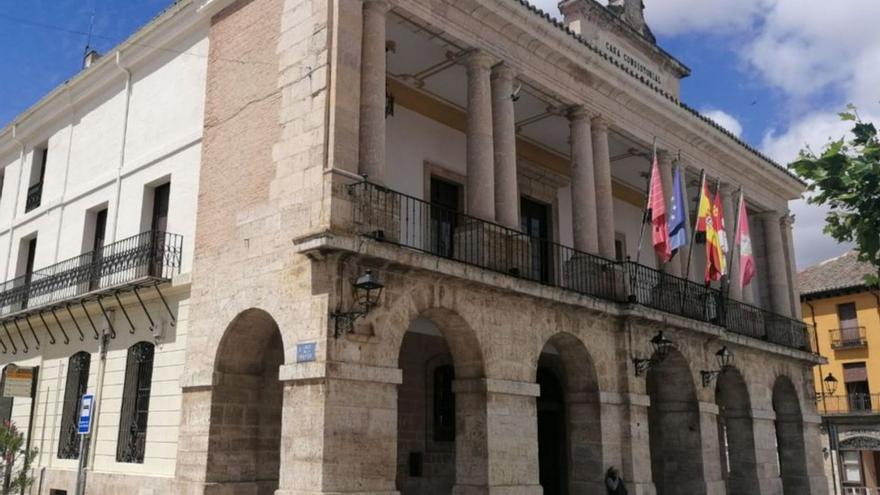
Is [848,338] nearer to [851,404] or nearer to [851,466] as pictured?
[851,404]

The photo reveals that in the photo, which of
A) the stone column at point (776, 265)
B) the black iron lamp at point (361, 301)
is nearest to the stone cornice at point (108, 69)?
the black iron lamp at point (361, 301)

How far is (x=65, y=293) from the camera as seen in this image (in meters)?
15.4

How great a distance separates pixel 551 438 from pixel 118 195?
9657 millimetres

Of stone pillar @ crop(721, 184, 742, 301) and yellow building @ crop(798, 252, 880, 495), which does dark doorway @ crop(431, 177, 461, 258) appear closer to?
stone pillar @ crop(721, 184, 742, 301)

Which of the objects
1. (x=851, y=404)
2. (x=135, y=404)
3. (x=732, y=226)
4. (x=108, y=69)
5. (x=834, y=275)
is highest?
(x=834, y=275)

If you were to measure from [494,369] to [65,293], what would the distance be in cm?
900

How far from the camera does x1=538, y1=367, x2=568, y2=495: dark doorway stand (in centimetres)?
1609

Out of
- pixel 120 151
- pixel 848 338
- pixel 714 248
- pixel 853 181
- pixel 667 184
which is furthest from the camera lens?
pixel 848 338

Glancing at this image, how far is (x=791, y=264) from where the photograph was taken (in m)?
21.6

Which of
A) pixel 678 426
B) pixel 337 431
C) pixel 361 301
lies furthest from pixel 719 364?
pixel 337 431

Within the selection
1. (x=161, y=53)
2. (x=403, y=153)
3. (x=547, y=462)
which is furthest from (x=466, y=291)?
(x=161, y=53)

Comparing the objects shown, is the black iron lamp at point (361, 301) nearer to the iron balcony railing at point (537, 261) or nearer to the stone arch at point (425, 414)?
the iron balcony railing at point (537, 261)

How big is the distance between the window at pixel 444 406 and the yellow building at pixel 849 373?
76.1ft

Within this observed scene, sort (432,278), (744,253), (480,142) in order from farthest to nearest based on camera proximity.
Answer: (744,253)
(480,142)
(432,278)
